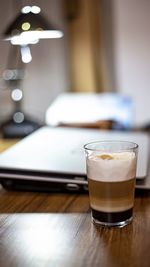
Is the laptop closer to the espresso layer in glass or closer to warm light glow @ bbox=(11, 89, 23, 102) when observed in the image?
the espresso layer in glass

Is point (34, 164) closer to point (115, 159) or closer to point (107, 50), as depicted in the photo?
point (115, 159)

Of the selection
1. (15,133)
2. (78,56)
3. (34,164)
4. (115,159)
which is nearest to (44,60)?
(78,56)

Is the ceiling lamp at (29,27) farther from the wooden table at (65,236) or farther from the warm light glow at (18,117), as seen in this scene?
the warm light glow at (18,117)

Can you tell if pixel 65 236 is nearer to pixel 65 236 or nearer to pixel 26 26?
pixel 65 236

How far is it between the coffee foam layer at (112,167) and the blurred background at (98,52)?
191 centimetres

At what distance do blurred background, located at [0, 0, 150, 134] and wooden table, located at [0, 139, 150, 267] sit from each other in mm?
1794

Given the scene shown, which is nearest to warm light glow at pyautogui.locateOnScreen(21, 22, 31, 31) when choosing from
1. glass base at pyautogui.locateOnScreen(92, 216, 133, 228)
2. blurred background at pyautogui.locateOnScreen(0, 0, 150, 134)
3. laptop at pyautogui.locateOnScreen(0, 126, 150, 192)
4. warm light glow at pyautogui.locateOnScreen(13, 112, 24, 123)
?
laptop at pyautogui.locateOnScreen(0, 126, 150, 192)

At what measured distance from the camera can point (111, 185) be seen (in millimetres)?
750

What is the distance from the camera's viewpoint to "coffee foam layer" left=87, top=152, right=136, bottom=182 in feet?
2.44

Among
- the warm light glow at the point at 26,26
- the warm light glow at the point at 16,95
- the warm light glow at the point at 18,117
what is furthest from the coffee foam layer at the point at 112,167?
the warm light glow at the point at 16,95

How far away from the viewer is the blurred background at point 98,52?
283 centimetres

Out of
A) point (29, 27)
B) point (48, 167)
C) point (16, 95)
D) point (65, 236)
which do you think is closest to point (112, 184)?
point (65, 236)

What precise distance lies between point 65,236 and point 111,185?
0.12 meters

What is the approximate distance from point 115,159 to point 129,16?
103 inches
